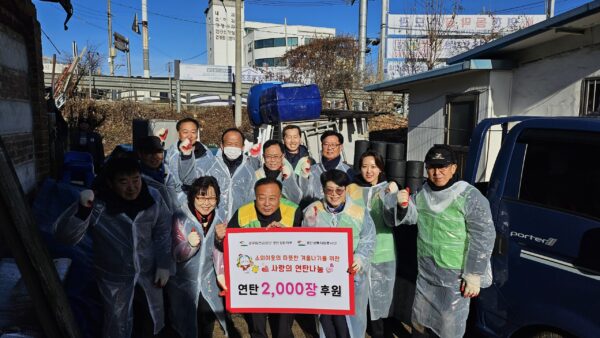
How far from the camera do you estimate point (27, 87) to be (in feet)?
14.7

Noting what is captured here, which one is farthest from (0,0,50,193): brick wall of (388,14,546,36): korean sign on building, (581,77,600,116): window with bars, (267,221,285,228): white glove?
(388,14,546,36): korean sign on building

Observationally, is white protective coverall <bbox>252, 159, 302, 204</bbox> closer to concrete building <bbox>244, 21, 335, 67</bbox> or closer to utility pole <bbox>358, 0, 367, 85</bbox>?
utility pole <bbox>358, 0, 367, 85</bbox>

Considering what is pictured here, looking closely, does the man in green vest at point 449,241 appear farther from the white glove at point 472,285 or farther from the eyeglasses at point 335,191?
the eyeglasses at point 335,191

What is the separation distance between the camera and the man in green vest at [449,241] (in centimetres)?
254

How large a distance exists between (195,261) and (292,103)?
6395 mm

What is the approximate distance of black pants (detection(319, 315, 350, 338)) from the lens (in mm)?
2863

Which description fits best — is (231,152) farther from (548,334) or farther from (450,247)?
(548,334)

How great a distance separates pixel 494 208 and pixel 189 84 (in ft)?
58.9

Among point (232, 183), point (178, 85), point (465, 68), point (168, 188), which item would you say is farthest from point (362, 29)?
point (168, 188)

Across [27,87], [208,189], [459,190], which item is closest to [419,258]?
[459,190]

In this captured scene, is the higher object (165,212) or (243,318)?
(165,212)

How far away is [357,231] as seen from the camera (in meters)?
2.78

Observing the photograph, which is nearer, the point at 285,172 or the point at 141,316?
the point at 141,316

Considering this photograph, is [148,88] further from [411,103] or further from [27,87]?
[27,87]
